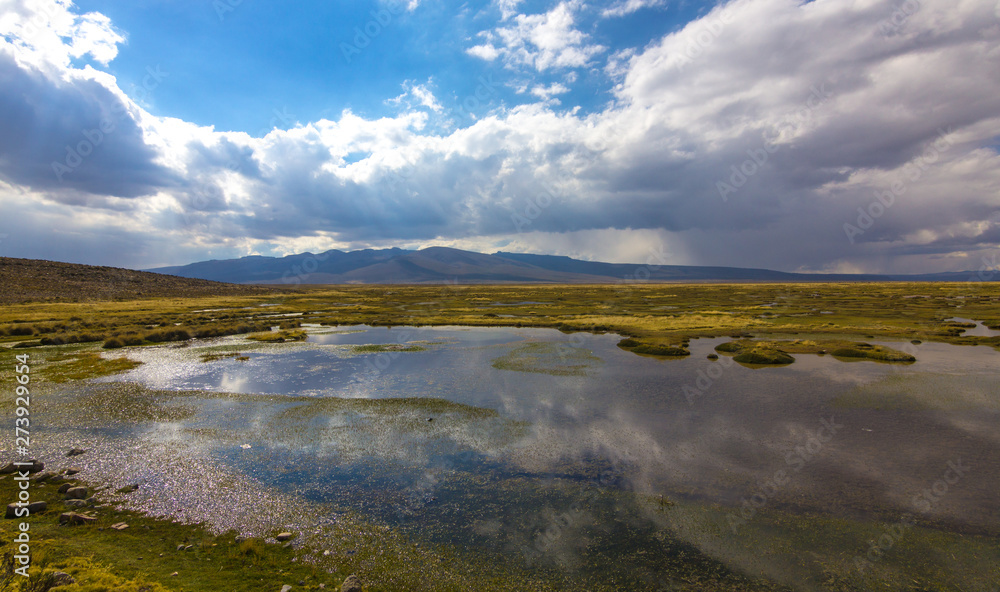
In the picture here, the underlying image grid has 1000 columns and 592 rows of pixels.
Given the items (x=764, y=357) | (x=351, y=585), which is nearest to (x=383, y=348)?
(x=764, y=357)

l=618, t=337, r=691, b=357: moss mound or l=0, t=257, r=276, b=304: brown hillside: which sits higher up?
l=0, t=257, r=276, b=304: brown hillside

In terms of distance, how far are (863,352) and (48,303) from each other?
119 meters

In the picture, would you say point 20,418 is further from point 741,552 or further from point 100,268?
point 100,268

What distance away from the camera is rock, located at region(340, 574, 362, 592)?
9117 mm

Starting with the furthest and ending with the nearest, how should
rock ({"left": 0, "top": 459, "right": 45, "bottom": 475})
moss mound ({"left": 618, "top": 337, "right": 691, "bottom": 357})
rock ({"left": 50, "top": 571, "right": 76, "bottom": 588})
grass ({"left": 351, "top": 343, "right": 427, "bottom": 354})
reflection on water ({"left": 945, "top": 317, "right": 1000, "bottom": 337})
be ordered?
1. reflection on water ({"left": 945, "top": 317, "right": 1000, "bottom": 337})
2. grass ({"left": 351, "top": 343, "right": 427, "bottom": 354})
3. moss mound ({"left": 618, "top": 337, "right": 691, "bottom": 357})
4. rock ({"left": 0, "top": 459, "right": 45, "bottom": 475})
5. rock ({"left": 50, "top": 571, "right": 76, "bottom": 588})

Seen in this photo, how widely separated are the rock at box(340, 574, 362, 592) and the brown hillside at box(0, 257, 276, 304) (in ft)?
345

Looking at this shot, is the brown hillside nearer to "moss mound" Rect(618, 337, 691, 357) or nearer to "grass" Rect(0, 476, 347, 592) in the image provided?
"grass" Rect(0, 476, 347, 592)

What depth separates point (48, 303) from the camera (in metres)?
77.7

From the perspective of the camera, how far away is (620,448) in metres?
17.4

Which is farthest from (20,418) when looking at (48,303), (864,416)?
(48,303)

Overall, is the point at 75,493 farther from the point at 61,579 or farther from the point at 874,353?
the point at 874,353

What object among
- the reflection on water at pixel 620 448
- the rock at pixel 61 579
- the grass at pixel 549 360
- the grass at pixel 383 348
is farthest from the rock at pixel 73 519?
the grass at pixel 383 348

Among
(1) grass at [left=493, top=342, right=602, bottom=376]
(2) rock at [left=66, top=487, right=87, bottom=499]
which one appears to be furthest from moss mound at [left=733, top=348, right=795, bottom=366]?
(2) rock at [left=66, top=487, right=87, bottom=499]

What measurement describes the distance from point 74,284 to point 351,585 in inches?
5282
